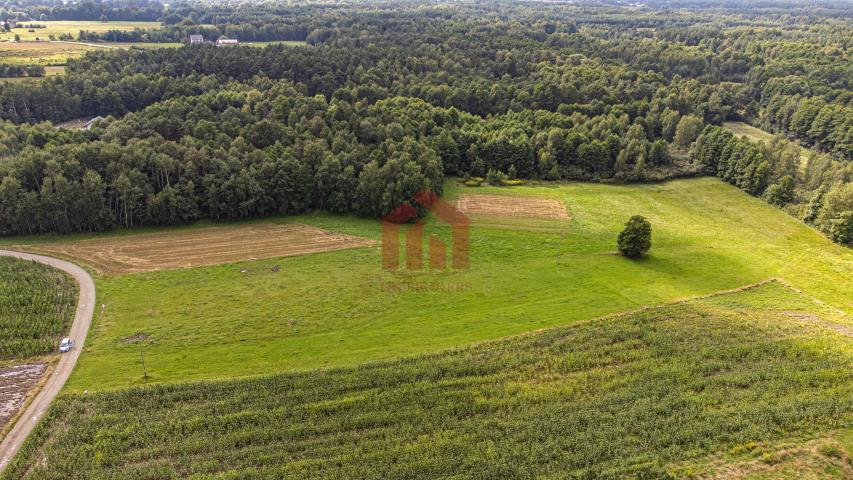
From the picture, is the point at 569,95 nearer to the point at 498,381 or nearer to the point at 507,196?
the point at 507,196

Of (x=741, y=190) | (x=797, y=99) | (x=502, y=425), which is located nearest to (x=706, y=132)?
(x=741, y=190)

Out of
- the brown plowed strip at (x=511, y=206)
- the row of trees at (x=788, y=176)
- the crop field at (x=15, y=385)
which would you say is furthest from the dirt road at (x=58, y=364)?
the row of trees at (x=788, y=176)

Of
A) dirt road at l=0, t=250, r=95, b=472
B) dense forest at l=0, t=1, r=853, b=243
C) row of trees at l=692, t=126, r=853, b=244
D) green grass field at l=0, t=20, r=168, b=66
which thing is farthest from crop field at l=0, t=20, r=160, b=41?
row of trees at l=692, t=126, r=853, b=244

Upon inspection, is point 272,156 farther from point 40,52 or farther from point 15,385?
point 40,52

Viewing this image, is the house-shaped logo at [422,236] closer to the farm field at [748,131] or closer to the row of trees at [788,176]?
the row of trees at [788,176]

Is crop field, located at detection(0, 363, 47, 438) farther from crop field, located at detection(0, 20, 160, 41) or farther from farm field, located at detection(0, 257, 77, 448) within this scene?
crop field, located at detection(0, 20, 160, 41)

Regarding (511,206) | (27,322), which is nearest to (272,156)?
(511,206)
